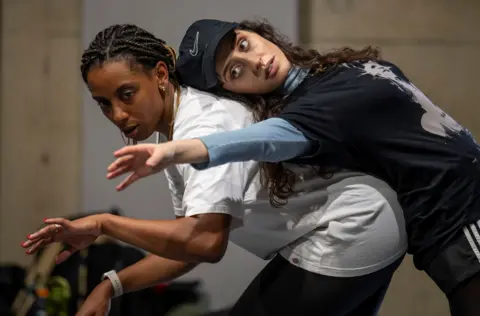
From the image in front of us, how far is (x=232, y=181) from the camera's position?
1256 millimetres

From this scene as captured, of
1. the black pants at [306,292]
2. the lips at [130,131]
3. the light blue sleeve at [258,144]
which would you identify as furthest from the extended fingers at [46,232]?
the black pants at [306,292]

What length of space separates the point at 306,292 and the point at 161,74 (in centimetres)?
55

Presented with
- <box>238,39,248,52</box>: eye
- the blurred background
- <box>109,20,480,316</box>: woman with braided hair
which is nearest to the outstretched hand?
<box>109,20,480,316</box>: woman with braided hair

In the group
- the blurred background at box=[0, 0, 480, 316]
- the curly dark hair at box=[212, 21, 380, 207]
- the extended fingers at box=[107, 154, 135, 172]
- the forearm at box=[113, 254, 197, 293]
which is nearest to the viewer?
the extended fingers at box=[107, 154, 135, 172]

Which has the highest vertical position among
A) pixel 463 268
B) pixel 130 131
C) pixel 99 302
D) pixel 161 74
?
pixel 161 74

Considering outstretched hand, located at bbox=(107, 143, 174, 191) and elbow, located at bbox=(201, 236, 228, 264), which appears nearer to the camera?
outstretched hand, located at bbox=(107, 143, 174, 191)

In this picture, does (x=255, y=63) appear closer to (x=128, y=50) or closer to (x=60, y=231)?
(x=128, y=50)

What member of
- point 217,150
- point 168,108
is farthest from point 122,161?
point 168,108

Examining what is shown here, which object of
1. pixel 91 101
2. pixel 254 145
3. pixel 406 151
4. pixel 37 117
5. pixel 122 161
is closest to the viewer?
pixel 122 161

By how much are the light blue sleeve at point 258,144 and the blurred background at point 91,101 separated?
3.51 ft

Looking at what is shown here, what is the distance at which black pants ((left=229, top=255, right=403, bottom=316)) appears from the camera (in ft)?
4.48

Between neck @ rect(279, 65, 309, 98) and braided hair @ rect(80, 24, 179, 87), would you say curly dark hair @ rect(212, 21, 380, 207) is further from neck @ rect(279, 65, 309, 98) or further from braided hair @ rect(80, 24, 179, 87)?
braided hair @ rect(80, 24, 179, 87)

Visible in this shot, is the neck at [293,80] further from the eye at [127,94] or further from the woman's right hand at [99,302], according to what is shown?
the woman's right hand at [99,302]

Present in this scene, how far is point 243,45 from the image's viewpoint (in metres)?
1.38
